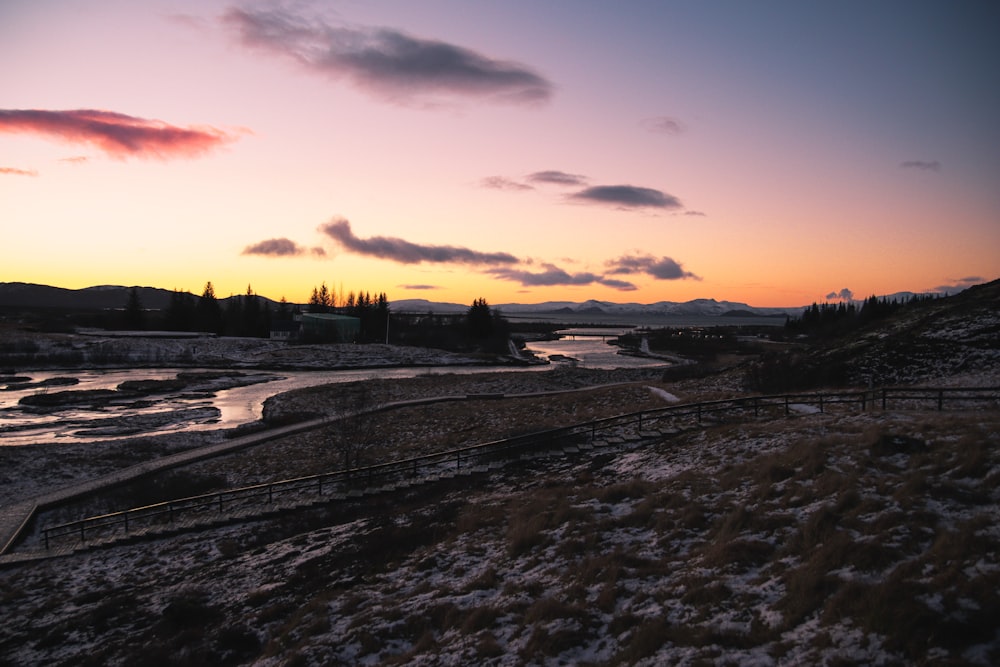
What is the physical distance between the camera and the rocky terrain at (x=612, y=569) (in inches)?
318

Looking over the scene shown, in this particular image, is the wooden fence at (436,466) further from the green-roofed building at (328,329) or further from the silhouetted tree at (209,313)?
the silhouetted tree at (209,313)

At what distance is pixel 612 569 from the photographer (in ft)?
35.1

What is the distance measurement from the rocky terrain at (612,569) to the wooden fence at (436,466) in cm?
134

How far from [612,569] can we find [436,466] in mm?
13576

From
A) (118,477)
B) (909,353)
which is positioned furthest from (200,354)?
(909,353)

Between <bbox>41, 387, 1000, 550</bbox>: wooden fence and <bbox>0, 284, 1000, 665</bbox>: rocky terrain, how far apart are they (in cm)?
134

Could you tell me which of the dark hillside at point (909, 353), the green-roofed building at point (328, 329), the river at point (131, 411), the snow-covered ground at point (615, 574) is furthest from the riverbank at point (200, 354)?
the snow-covered ground at point (615, 574)

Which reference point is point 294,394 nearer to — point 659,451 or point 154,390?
point 154,390

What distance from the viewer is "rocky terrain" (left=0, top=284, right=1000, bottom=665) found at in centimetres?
808

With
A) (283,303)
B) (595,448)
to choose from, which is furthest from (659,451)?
(283,303)

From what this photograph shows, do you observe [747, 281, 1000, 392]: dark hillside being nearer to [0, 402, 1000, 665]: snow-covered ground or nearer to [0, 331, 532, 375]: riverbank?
[0, 402, 1000, 665]: snow-covered ground

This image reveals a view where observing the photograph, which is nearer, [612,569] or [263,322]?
[612,569]

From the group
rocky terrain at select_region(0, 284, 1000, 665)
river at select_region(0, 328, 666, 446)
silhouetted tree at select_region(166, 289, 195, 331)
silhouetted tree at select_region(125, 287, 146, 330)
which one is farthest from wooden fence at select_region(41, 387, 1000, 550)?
silhouetted tree at select_region(125, 287, 146, 330)

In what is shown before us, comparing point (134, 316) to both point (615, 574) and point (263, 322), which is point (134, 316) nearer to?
point (263, 322)
